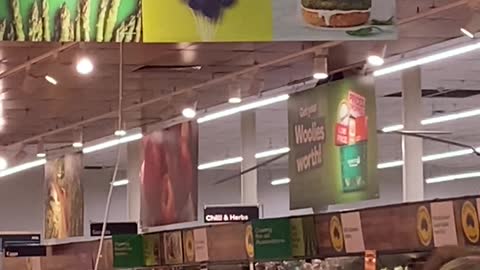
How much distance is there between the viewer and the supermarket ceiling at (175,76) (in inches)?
374

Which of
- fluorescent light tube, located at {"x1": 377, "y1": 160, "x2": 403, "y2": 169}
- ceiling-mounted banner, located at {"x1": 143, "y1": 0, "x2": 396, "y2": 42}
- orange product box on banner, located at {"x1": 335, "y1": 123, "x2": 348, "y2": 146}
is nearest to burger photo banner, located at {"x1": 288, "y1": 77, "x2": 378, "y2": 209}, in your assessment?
orange product box on banner, located at {"x1": 335, "y1": 123, "x2": 348, "y2": 146}

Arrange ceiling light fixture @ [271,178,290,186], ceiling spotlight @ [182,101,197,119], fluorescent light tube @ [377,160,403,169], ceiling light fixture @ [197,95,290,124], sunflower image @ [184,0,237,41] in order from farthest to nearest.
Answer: ceiling light fixture @ [271,178,290,186]
fluorescent light tube @ [377,160,403,169]
ceiling spotlight @ [182,101,197,119]
ceiling light fixture @ [197,95,290,124]
sunflower image @ [184,0,237,41]

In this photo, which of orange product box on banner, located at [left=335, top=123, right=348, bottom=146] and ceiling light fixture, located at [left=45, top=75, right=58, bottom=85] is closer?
orange product box on banner, located at [left=335, top=123, right=348, bottom=146]

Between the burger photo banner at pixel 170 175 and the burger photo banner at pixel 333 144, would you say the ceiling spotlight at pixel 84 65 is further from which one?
the burger photo banner at pixel 333 144

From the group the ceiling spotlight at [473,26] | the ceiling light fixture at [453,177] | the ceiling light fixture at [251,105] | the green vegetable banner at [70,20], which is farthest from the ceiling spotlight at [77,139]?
the green vegetable banner at [70,20]

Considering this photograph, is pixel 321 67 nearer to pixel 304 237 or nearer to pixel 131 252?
pixel 131 252

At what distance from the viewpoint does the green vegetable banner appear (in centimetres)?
454

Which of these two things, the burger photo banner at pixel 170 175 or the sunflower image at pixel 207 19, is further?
the burger photo banner at pixel 170 175

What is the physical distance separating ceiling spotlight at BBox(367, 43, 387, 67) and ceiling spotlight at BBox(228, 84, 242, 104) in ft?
6.78

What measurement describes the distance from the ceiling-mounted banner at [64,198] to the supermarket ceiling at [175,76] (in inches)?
23.0

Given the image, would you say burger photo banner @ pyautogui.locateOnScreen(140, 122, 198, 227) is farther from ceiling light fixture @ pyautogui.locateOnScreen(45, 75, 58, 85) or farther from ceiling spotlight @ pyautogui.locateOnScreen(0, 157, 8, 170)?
ceiling spotlight @ pyautogui.locateOnScreen(0, 157, 8, 170)

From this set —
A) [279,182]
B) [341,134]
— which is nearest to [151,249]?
[341,134]

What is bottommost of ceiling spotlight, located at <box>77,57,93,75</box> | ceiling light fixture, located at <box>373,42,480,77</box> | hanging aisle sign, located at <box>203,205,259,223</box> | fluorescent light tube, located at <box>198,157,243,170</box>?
hanging aisle sign, located at <box>203,205,259,223</box>

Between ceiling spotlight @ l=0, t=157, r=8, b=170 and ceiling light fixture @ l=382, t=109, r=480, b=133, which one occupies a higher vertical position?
ceiling light fixture @ l=382, t=109, r=480, b=133
